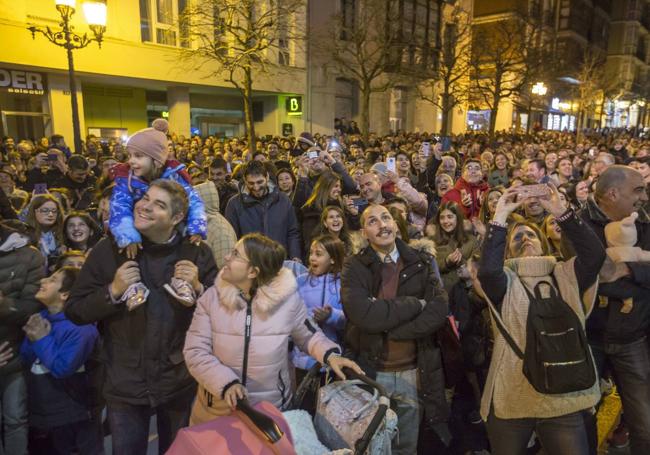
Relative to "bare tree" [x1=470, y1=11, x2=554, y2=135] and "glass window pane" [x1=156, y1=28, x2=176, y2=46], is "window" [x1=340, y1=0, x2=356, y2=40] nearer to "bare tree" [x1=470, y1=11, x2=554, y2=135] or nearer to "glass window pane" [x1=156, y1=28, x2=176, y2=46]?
"bare tree" [x1=470, y1=11, x2=554, y2=135]

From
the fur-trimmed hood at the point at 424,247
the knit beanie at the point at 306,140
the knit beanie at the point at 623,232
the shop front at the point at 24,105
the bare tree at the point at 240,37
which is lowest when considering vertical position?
the fur-trimmed hood at the point at 424,247

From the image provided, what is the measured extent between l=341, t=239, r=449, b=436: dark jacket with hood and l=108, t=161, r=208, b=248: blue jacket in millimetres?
1071

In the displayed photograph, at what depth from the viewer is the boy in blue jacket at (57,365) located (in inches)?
124

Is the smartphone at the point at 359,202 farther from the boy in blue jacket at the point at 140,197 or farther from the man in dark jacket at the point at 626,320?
the man in dark jacket at the point at 626,320

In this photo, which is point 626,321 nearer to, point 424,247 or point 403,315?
point 424,247

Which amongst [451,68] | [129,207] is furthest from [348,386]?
[451,68]

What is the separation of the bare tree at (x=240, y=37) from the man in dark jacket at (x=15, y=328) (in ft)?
31.2

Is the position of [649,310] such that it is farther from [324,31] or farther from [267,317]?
[324,31]

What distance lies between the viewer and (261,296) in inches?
99.5

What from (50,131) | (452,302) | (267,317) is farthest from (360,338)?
(50,131)

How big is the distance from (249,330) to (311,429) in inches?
24.3

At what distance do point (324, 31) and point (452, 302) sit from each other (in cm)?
2310

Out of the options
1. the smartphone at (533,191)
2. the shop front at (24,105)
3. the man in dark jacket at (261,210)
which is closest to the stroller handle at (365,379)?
the smartphone at (533,191)

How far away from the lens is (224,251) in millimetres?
4246
